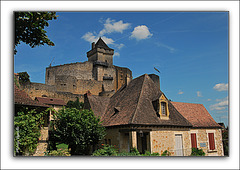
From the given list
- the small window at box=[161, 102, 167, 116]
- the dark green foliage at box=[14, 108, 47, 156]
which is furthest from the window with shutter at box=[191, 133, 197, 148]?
the dark green foliage at box=[14, 108, 47, 156]

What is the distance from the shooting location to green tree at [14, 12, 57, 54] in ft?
28.9

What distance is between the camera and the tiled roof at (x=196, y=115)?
16.7 m

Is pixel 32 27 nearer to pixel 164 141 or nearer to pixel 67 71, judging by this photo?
pixel 164 141

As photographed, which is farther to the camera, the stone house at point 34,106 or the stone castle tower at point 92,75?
the stone castle tower at point 92,75

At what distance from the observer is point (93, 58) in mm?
54281

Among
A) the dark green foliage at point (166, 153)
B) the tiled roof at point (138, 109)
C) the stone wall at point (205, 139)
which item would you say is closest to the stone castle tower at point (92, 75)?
the tiled roof at point (138, 109)

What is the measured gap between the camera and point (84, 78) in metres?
50.7

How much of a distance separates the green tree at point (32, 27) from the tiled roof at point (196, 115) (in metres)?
11.5

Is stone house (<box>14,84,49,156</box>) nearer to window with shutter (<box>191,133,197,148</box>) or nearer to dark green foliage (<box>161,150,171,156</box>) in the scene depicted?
dark green foliage (<box>161,150,171,156</box>)

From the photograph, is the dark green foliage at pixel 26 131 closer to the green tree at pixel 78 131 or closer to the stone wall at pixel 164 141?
the green tree at pixel 78 131

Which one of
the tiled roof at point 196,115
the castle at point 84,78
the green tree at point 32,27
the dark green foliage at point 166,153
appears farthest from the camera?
the castle at point 84,78

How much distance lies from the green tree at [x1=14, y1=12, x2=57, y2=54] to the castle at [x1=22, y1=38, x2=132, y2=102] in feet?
96.0

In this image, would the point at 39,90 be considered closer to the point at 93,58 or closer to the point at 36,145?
the point at 93,58
